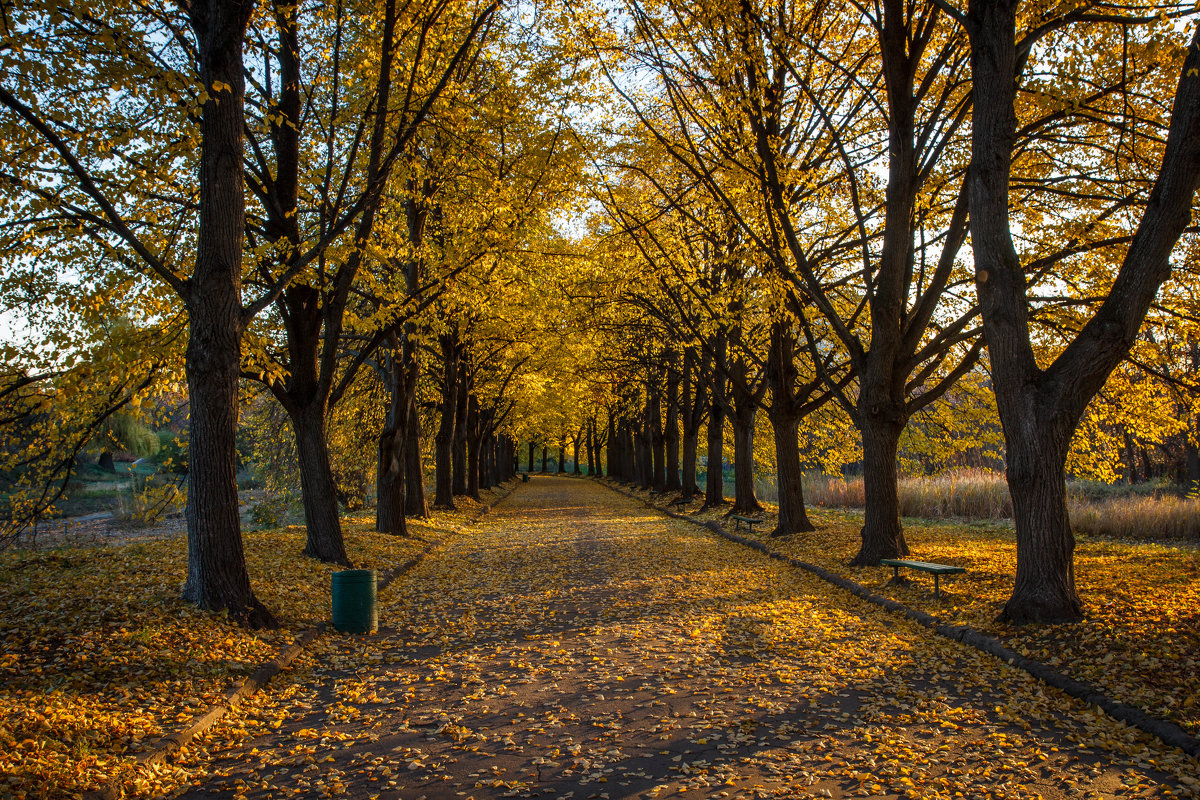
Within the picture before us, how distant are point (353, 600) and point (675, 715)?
3999 millimetres

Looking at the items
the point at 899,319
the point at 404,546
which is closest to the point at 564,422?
the point at 404,546

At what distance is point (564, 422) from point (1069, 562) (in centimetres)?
4529

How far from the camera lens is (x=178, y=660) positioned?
5.70 m

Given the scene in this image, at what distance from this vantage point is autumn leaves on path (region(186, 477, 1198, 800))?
13.0 ft

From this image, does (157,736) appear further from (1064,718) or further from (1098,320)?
(1098,320)

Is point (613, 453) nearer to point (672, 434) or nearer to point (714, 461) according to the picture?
point (672, 434)

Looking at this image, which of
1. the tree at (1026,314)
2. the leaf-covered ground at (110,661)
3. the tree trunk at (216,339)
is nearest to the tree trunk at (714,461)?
the leaf-covered ground at (110,661)

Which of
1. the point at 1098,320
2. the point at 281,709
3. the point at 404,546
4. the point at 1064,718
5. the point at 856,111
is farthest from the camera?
the point at 404,546

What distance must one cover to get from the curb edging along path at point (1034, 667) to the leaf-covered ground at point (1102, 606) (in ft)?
0.28

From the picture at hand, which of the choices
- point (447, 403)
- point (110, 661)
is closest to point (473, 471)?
point (447, 403)

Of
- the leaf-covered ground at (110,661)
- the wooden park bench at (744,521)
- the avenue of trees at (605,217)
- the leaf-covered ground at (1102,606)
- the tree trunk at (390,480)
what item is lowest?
the wooden park bench at (744,521)

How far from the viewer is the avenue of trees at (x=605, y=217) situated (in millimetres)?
6781

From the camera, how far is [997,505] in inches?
733

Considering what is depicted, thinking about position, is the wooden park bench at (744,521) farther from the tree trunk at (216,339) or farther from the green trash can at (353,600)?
the tree trunk at (216,339)
